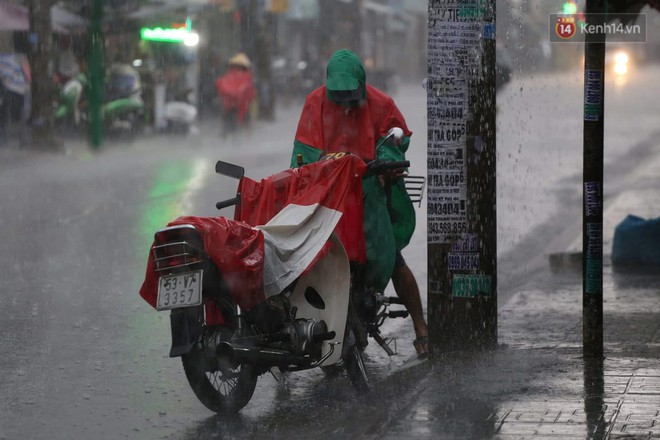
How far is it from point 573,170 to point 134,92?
10518mm

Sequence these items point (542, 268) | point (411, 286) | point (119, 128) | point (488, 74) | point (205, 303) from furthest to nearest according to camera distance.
Result: point (119, 128) < point (542, 268) < point (411, 286) < point (488, 74) < point (205, 303)

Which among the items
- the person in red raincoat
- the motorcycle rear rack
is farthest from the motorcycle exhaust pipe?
the person in red raincoat

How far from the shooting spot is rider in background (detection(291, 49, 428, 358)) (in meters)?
6.80

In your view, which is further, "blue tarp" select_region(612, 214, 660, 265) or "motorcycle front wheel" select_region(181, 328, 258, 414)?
"blue tarp" select_region(612, 214, 660, 265)

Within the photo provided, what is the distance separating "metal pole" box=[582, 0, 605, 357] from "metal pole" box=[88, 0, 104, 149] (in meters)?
18.2

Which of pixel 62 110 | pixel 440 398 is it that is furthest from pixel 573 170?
pixel 440 398

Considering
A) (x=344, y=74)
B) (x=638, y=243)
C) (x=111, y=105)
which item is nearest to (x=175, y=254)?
(x=344, y=74)

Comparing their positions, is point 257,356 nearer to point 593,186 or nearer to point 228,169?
point 228,169

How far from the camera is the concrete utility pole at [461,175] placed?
6.95m

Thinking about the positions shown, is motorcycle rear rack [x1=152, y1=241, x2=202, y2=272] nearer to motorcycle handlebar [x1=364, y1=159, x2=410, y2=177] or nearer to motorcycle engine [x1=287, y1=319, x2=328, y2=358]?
motorcycle engine [x1=287, y1=319, x2=328, y2=358]

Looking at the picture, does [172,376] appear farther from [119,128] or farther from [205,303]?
[119,128]

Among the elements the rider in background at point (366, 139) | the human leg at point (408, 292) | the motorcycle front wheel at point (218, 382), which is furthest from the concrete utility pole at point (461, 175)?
the motorcycle front wheel at point (218, 382)

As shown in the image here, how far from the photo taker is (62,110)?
85.7 ft

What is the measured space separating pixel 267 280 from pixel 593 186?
6.26ft
